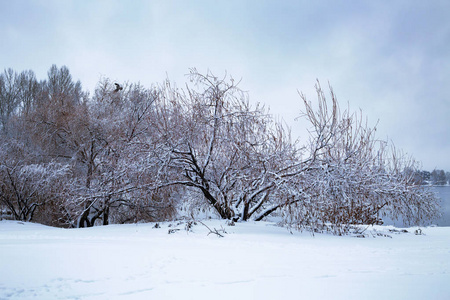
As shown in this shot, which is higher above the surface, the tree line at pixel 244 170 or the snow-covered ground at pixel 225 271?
the tree line at pixel 244 170

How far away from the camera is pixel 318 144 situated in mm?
6785

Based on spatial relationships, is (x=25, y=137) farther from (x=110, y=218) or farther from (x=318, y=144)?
(x=318, y=144)

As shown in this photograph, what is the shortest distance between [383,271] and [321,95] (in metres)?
4.39

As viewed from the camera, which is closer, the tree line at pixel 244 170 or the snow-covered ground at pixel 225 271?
the snow-covered ground at pixel 225 271

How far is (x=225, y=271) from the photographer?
120 inches

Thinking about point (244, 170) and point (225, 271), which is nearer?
point (225, 271)

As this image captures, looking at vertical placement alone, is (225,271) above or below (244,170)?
below

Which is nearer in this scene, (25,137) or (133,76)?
(25,137)

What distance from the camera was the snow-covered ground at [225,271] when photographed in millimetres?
2396

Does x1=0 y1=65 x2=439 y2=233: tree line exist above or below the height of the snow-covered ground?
above

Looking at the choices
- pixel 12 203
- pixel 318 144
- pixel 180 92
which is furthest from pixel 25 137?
pixel 318 144

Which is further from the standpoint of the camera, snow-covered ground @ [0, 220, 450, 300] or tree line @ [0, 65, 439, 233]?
tree line @ [0, 65, 439, 233]

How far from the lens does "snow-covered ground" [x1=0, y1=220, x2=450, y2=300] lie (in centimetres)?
240

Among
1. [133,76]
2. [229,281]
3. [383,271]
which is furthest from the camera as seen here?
[133,76]
